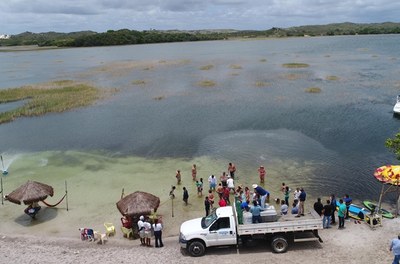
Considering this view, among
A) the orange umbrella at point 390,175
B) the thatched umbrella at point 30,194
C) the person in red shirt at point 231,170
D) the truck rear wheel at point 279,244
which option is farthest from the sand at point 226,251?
the person in red shirt at point 231,170

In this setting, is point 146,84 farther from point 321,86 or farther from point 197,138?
point 197,138

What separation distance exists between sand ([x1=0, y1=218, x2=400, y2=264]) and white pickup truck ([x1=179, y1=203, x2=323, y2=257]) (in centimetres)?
54

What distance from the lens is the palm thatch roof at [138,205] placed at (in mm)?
22278

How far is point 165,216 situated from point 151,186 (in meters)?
5.13

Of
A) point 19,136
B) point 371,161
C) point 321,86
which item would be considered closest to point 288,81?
point 321,86

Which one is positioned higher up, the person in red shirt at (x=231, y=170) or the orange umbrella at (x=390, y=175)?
the orange umbrella at (x=390, y=175)

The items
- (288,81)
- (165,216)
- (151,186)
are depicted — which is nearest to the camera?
(165,216)

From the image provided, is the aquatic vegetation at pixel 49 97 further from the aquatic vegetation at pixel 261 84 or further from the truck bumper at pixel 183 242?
the truck bumper at pixel 183 242

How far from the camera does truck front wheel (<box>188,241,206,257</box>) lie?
63.6ft

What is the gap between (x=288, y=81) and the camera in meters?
74.1

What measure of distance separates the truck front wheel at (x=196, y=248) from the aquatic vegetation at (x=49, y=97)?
41646mm

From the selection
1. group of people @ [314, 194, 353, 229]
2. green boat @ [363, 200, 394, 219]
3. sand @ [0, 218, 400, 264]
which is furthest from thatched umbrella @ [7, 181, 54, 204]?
green boat @ [363, 200, 394, 219]

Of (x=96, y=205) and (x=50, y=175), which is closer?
(x=96, y=205)

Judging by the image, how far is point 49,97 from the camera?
65.2 meters
